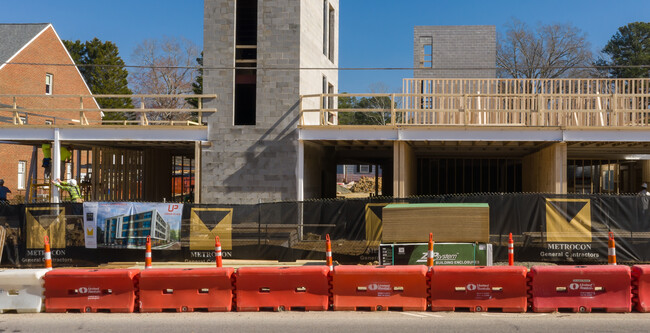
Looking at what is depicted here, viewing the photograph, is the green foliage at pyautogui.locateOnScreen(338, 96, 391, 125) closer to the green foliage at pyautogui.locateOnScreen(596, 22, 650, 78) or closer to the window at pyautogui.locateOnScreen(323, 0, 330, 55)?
the green foliage at pyautogui.locateOnScreen(596, 22, 650, 78)

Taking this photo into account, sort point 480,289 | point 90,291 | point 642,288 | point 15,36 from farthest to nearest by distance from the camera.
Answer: point 15,36 → point 90,291 → point 480,289 → point 642,288

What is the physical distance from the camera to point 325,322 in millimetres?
10289

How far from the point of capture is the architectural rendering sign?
53.6 ft

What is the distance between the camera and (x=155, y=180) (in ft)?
102

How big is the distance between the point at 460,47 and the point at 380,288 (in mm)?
32854

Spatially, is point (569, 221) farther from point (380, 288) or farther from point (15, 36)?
point (15, 36)

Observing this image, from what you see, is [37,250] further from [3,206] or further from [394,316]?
[394,316]

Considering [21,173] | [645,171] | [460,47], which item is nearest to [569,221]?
[645,171]

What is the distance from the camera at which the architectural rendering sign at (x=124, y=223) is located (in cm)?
1633

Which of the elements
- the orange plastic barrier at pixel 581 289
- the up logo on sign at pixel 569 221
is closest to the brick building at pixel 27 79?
the up logo on sign at pixel 569 221

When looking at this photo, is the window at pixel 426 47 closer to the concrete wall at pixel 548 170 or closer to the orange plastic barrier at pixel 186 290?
the concrete wall at pixel 548 170

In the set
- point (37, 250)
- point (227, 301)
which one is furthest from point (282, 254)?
point (37, 250)

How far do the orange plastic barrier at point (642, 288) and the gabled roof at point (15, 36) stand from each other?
39.7 meters

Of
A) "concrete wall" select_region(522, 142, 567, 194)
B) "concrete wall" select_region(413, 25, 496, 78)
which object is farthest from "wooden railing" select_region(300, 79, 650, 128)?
"concrete wall" select_region(413, 25, 496, 78)
